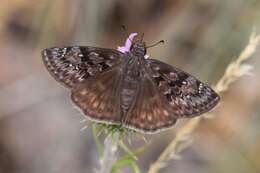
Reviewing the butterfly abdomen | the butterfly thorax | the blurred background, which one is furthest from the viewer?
the blurred background

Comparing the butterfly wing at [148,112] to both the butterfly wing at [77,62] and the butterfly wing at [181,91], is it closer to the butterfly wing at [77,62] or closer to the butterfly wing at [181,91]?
the butterfly wing at [181,91]

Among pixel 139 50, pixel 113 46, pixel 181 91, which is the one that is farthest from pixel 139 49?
pixel 113 46

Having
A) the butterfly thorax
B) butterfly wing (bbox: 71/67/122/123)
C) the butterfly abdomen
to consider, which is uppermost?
the butterfly thorax

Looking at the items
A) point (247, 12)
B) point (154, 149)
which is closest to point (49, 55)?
point (154, 149)

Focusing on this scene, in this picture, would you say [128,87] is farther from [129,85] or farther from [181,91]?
[181,91]

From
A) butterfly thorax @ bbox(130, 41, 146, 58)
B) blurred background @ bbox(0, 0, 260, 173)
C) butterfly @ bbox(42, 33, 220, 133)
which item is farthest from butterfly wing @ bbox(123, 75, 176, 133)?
blurred background @ bbox(0, 0, 260, 173)

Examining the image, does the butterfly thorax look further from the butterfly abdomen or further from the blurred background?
the blurred background

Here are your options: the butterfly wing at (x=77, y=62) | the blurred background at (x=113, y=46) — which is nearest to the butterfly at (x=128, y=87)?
the butterfly wing at (x=77, y=62)

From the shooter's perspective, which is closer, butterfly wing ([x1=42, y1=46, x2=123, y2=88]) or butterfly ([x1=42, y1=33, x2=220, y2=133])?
butterfly ([x1=42, y1=33, x2=220, y2=133])
